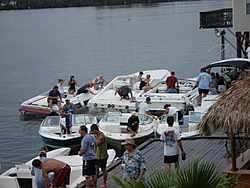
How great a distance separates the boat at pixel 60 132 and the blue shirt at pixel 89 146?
7791 millimetres

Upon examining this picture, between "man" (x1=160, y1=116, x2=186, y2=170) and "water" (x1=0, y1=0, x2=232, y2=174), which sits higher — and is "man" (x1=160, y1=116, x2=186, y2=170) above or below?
above

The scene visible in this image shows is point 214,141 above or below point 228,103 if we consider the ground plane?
below

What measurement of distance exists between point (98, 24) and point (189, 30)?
3507cm

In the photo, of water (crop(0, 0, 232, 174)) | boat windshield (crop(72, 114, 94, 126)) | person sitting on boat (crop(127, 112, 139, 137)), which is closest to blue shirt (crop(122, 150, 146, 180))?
person sitting on boat (crop(127, 112, 139, 137))

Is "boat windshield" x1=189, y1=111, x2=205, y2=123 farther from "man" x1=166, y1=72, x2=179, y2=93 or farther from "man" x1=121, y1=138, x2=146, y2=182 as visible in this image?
"man" x1=121, y1=138, x2=146, y2=182

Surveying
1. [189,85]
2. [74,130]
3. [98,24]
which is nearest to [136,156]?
[74,130]

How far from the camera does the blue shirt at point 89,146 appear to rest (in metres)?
10.5

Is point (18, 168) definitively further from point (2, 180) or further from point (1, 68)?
point (1, 68)

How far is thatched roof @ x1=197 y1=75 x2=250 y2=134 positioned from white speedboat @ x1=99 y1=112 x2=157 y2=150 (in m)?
7.93

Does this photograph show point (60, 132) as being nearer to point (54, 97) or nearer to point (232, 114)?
point (54, 97)

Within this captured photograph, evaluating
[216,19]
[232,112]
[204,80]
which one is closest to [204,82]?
[204,80]

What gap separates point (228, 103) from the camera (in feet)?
30.7

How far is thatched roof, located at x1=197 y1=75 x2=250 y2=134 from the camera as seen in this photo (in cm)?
888

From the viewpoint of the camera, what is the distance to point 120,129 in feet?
60.7
